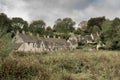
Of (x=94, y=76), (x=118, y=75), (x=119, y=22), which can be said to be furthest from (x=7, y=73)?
(x=119, y=22)

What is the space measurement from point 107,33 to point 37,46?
1901 centimetres

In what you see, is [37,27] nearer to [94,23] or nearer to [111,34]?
[94,23]

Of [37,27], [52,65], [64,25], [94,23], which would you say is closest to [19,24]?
[37,27]

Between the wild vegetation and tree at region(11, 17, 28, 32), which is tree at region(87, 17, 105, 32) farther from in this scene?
the wild vegetation

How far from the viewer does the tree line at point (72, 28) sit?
67125 mm

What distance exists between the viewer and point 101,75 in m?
9.74

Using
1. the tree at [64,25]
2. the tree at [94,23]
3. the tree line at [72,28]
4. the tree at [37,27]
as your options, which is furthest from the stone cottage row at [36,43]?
the tree at [94,23]

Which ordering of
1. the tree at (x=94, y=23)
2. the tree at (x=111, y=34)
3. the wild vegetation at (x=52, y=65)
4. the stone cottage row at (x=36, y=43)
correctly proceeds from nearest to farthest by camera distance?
the wild vegetation at (x=52, y=65), the tree at (x=111, y=34), the stone cottage row at (x=36, y=43), the tree at (x=94, y=23)

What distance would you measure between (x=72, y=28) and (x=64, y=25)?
268 inches

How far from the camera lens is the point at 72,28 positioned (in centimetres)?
12338

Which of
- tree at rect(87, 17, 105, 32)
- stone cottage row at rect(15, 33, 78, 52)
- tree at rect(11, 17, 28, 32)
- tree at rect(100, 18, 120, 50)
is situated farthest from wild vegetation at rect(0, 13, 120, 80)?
tree at rect(87, 17, 105, 32)

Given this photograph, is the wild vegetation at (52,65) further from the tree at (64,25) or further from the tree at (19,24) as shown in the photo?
the tree at (64,25)

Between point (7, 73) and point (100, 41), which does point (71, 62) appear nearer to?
point (7, 73)

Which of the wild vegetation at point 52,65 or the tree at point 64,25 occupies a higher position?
the tree at point 64,25
